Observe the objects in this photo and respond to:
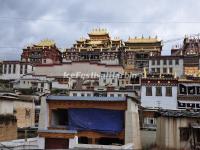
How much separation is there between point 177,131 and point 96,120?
19.4ft

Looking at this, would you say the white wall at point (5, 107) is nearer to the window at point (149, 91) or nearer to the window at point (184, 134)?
the window at point (184, 134)

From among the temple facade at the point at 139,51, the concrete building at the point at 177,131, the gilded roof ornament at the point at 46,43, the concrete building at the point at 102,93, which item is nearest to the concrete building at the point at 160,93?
the concrete building at the point at 102,93

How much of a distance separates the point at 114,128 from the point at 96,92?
25.3 m

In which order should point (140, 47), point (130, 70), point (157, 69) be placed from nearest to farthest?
point (157, 69)
point (130, 70)
point (140, 47)

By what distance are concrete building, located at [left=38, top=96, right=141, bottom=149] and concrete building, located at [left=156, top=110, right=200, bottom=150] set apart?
1933mm

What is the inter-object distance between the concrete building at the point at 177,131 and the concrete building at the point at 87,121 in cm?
193

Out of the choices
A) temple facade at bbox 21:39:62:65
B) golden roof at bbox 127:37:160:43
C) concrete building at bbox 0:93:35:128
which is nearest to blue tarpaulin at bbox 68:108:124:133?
concrete building at bbox 0:93:35:128

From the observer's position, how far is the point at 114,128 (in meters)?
25.4

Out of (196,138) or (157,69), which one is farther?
(157,69)

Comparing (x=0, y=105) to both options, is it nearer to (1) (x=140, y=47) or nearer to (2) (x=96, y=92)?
(2) (x=96, y=92)

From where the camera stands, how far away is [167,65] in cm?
→ 7156

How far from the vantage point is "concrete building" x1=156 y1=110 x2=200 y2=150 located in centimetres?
2612

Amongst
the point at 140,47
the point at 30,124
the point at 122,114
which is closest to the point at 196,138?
the point at 122,114

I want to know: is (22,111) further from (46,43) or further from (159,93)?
(46,43)
